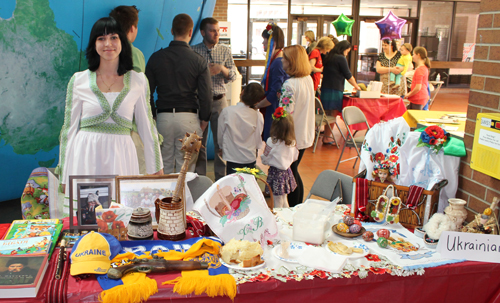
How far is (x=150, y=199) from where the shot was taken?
194 cm

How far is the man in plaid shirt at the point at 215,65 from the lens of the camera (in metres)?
4.02

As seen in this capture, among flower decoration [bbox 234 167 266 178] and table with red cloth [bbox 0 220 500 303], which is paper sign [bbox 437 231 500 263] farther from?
flower decoration [bbox 234 167 266 178]

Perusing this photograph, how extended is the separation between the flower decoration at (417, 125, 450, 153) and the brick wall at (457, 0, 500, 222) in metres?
0.16

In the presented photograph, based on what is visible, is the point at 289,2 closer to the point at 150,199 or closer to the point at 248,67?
the point at 248,67

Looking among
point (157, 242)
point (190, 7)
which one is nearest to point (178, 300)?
point (157, 242)

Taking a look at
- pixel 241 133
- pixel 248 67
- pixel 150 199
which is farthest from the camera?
pixel 248 67

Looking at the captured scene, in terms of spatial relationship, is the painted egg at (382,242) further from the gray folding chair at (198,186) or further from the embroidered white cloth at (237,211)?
the gray folding chair at (198,186)

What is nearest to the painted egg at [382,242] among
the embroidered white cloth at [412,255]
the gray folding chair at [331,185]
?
the embroidered white cloth at [412,255]

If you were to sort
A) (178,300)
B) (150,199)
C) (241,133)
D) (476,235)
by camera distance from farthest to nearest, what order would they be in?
(241,133)
(150,199)
(476,235)
(178,300)

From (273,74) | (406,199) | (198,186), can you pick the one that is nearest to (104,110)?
(198,186)

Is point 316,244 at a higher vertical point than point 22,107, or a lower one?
lower

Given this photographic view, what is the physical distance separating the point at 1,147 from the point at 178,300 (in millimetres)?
3020

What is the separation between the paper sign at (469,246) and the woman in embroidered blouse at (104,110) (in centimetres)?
159

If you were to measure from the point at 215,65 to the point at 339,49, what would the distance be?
2739mm
